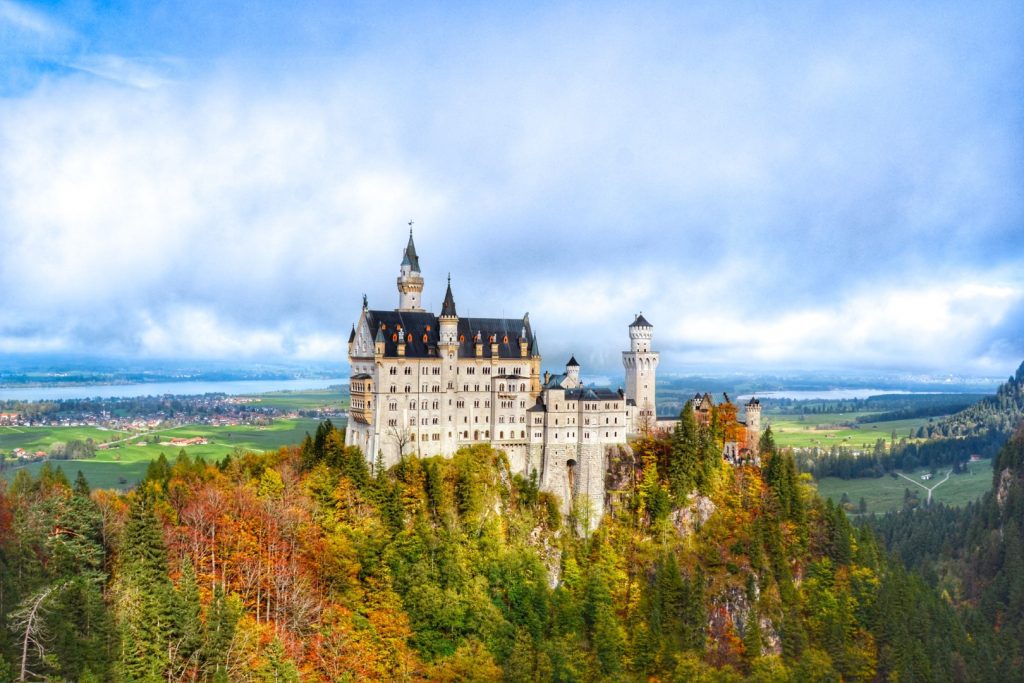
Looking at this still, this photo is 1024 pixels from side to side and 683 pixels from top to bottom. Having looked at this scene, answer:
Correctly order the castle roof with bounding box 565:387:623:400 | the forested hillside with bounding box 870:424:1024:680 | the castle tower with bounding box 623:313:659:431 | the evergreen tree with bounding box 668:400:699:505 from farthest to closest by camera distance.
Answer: the forested hillside with bounding box 870:424:1024:680 < the castle tower with bounding box 623:313:659:431 < the evergreen tree with bounding box 668:400:699:505 < the castle roof with bounding box 565:387:623:400

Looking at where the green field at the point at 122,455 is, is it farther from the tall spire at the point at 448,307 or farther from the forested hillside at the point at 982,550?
the forested hillside at the point at 982,550

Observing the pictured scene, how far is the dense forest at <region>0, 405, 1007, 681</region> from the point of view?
58.0 m

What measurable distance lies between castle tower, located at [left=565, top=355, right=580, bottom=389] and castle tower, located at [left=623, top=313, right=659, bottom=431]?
7426 millimetres

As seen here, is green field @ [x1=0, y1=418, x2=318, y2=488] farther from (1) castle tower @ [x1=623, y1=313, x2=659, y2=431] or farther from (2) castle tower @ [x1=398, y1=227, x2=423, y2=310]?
(1) castle tower @ [x1=623, y1=313, x2=659, y2=431]

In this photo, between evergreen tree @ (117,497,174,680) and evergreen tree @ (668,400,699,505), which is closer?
evergreen tree @ (117,497,174,680)

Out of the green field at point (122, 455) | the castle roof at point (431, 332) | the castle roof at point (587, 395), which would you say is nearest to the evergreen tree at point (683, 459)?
the castle roof at point (587, 395)

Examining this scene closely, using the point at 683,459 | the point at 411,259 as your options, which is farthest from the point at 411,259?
the point at 683,459

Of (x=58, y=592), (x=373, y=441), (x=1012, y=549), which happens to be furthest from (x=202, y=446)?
(x=1012, y=549)

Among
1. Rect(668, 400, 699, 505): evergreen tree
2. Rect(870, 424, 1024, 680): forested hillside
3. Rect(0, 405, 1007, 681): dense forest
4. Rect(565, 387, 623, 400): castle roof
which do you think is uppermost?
Rect(565, 387, 623, 400): castle roof

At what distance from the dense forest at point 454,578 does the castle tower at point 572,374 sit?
909 centimetres

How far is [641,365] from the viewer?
324ft

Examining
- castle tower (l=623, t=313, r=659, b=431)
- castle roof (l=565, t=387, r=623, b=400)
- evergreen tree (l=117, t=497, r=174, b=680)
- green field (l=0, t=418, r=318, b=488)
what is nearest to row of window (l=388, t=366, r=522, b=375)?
castle roof (l=565, t=387, r=623, b=400)

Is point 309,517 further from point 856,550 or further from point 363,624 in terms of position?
point 856,550

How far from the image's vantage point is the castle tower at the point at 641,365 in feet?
323
